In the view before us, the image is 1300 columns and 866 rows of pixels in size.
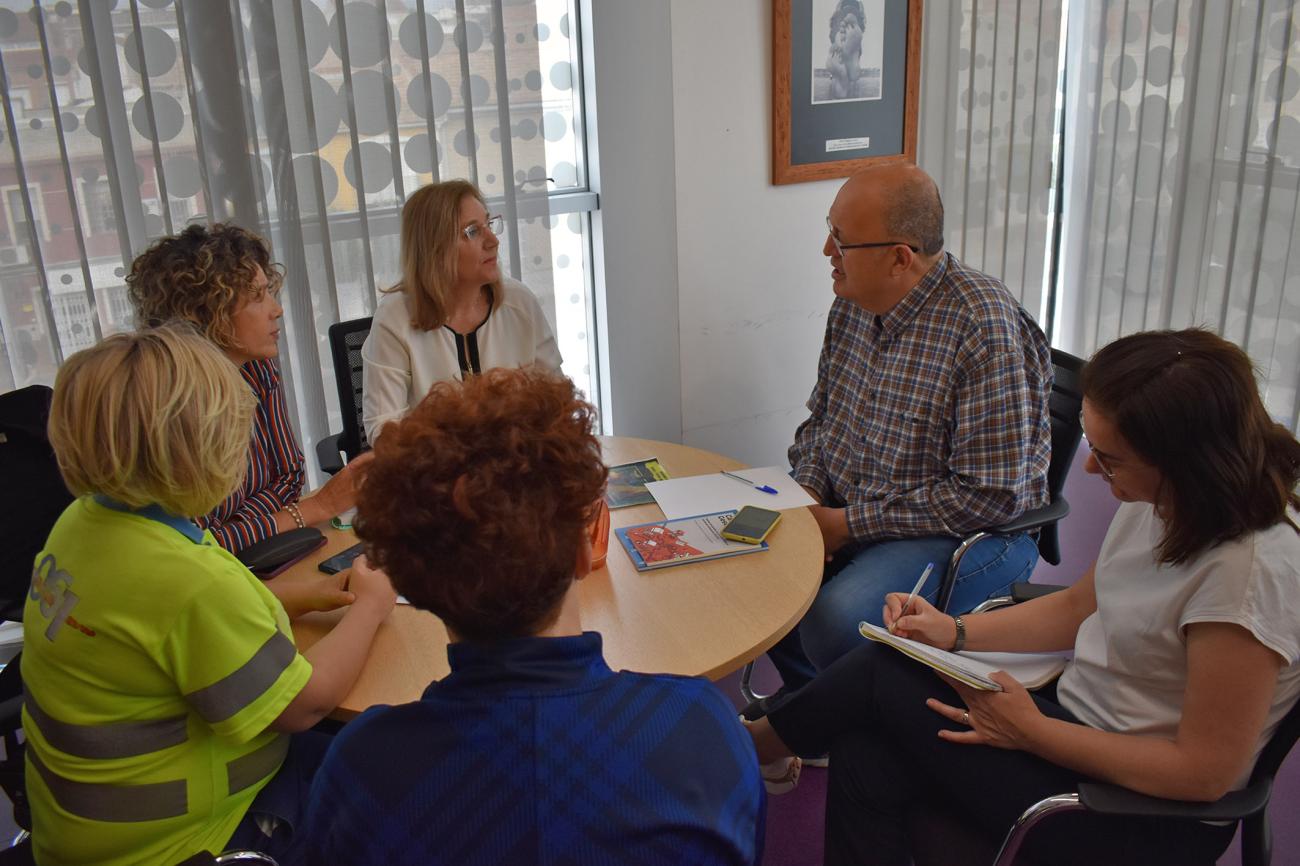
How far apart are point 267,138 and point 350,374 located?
71 centimetres

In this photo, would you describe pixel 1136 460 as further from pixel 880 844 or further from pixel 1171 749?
pixel 880 844

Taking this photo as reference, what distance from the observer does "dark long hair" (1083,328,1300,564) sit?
1360 millimetres

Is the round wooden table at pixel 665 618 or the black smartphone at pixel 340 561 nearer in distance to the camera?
the round wooden table at pixel 665 618

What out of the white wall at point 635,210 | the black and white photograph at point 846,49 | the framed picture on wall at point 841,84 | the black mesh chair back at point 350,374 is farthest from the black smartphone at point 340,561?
the black and white photograph at point 846,49

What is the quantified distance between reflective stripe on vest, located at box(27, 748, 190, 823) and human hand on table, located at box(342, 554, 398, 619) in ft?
1.21

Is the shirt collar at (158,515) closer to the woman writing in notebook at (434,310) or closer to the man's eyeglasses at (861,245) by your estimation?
the woman writing in notebook at (434,310)

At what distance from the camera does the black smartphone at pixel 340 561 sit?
74.3 inches

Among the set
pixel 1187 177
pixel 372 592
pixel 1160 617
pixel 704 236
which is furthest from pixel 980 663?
pixel 1187 177

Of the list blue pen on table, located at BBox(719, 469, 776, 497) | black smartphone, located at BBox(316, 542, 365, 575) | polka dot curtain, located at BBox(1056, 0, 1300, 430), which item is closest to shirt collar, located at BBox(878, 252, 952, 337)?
blue pen on table, located at BBox(719, 469, 776, 497)

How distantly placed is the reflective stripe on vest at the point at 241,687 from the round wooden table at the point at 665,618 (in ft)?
0.57

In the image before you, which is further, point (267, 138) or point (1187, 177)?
point (1187, 177)

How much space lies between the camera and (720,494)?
2.17m

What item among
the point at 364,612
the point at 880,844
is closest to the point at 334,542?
the point at 364,612

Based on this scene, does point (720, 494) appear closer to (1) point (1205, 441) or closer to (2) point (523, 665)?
(1) point (1205, 441)
